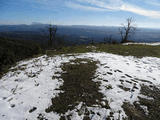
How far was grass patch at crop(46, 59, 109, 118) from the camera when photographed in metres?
5.72

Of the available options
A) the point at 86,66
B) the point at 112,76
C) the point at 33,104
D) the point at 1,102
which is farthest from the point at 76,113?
the point at 86,66

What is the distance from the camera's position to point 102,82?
7.77m

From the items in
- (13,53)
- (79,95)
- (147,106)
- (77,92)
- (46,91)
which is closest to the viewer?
(147,106)

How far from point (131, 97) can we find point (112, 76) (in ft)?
7.80

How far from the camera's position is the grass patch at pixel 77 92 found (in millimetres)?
5722

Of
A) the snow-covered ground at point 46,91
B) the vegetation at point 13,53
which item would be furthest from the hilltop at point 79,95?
the vegetation at point 13,53

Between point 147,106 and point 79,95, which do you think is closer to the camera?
point 147,106

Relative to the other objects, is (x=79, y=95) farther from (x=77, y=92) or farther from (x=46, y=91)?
(x=46, y=91)

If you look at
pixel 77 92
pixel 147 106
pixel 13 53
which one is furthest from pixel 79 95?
pixel 13 53

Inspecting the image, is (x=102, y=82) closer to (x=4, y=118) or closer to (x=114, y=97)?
(x=114, y=97)

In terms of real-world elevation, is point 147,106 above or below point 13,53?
above

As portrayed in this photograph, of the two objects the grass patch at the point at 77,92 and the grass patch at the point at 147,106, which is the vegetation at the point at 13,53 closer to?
the grass patch at the point at 77,92

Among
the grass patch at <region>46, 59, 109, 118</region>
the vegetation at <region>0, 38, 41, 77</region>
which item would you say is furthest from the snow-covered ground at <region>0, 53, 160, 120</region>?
the vegetation at <region>0, 38, 41, 77</region>

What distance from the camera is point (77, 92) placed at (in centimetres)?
673
